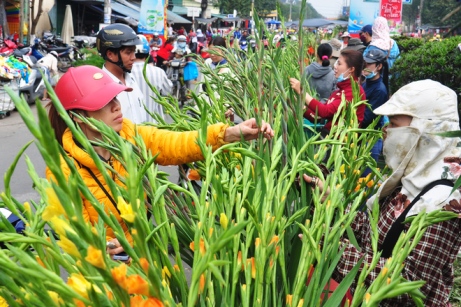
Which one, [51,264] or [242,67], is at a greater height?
[242,67]

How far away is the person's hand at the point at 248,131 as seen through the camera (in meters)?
2.08

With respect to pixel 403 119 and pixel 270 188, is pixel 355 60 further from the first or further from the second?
pixel 270 188

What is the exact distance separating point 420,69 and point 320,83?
3.40ft

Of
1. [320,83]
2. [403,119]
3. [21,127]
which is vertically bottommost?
[21,127]

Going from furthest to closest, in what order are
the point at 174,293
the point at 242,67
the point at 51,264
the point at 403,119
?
the point at 242,67, the point at 403,119, the point at 174,293, the point at 51,264

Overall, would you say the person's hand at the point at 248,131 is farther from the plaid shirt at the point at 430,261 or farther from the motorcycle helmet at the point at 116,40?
the motorcycle helmet at the point at 116,40

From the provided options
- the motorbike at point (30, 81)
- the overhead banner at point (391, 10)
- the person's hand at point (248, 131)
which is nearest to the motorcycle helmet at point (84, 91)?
the person's hand at point (248, 131)

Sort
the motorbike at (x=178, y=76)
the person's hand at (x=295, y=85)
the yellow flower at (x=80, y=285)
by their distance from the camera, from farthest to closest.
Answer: the motorbike at (x=178, y=76) → the person's hand at (x=295, y=85) → the yellow flower at (x=80, y=285)

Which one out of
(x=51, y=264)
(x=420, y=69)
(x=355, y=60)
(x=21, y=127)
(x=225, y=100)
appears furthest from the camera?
(x=21, y=127)

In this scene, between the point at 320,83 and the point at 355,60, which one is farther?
the point at 320,83

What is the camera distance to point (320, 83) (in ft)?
22.0

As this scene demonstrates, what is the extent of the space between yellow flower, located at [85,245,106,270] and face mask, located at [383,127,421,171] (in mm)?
1542

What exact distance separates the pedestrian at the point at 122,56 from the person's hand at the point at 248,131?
1.77 meters

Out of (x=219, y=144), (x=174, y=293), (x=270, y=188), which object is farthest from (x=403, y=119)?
(x=174, y=293)
